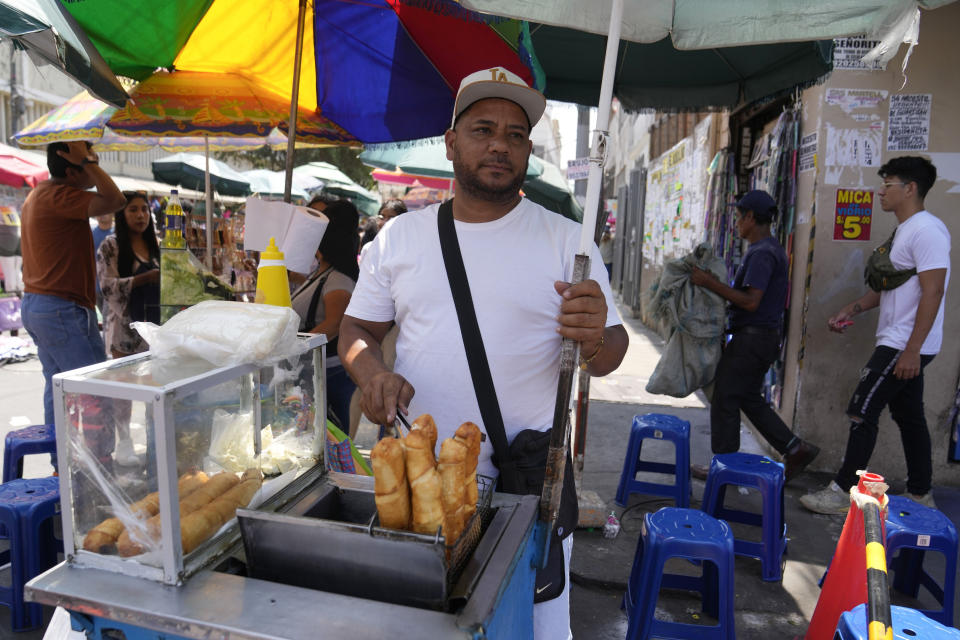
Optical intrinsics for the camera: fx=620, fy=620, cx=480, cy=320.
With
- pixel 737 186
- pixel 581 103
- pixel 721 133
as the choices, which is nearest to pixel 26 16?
pixel 581 103

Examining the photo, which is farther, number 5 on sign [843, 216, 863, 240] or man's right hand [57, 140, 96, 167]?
number 5 on sign [843, 216, 863, 240]

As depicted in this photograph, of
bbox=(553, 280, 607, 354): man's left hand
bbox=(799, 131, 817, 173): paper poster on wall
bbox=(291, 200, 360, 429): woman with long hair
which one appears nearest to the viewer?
bbox=(553, 280, 607, 354): man's left hand

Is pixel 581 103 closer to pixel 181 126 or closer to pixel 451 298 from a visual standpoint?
pixel 181 126

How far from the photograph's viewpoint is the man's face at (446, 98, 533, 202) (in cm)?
191

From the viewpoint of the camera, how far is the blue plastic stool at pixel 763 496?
11.6ft

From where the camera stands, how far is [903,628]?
1852 millimetres

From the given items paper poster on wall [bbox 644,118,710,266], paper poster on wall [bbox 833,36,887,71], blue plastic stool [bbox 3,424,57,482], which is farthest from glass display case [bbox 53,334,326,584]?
paper poster on wall [bbox 644,118,710,266]

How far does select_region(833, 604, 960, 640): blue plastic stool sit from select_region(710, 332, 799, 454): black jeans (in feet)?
8.90

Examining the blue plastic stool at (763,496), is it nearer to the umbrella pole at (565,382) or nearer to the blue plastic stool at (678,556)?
the blue plastic stool at (678,556)

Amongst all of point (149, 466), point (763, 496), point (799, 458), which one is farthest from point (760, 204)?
point (149, 466)

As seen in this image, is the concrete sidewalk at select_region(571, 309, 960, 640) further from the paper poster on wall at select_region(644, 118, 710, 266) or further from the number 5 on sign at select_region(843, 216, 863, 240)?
the paper poster on wall at select_region(644, 118, 710, 266)

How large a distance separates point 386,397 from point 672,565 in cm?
284

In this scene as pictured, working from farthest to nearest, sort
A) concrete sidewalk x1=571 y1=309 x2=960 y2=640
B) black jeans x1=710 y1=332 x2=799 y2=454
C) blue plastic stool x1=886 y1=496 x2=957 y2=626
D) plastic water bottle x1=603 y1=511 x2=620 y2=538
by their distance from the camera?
black jeans x1=710 y1=332 x2=799 y2=454
plastic water bottle x1=603 y1=511 x2=620 y2=538
concrete sidewalk x1=571 y1=309 x2=960 y2=640
blue plastic stool x1=886 y1=496 x2=957 y2=626

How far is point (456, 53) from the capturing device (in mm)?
3682
